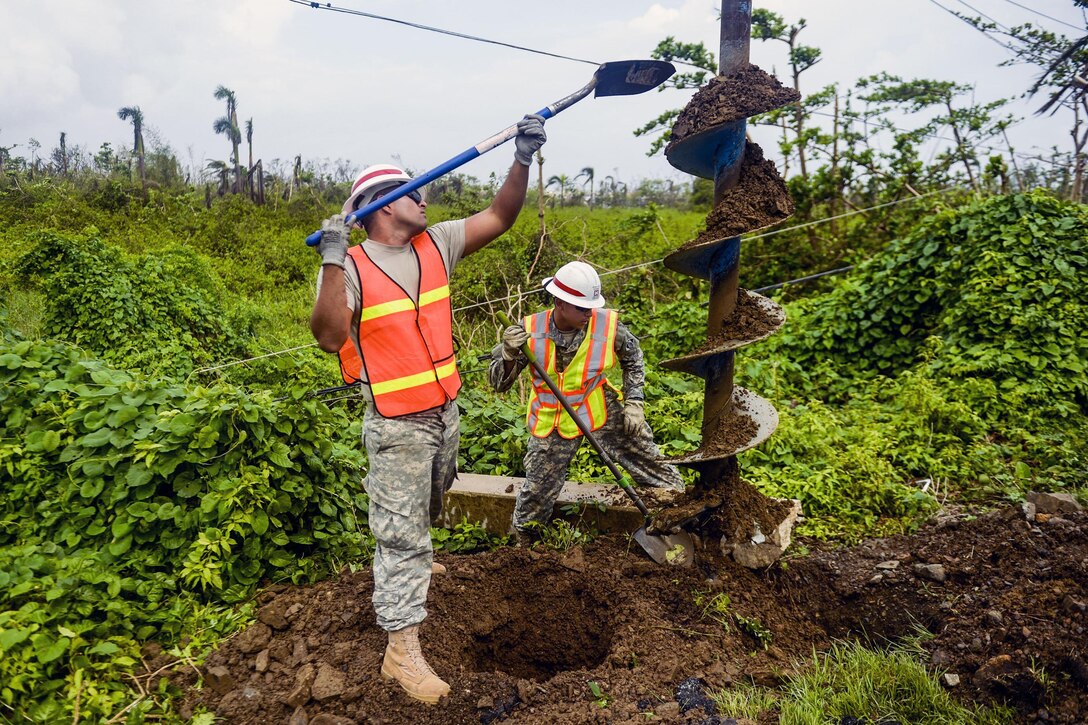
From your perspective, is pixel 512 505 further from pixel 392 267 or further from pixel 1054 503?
pixel 1054 503

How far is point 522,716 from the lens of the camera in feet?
10.4

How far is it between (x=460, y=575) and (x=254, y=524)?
3.88 ft

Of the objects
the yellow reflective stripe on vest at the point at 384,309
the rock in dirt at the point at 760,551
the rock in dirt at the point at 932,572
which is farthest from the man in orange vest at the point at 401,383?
the rock in dirt at the point at 932,572

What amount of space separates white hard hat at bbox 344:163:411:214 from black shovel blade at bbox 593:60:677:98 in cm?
124

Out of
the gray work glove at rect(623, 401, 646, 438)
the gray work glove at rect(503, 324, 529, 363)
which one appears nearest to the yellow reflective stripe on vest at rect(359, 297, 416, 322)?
the gray work glove at rect(503, 324, 529, 363)

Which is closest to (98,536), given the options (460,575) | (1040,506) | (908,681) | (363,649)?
(363,649)

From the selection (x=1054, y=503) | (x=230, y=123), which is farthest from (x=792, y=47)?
(x=230, y=123)

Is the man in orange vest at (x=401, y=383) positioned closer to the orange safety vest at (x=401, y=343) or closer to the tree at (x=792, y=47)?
the orange safety vest at (x=401, y=343)

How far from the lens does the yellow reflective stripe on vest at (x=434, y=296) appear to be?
3423 mm

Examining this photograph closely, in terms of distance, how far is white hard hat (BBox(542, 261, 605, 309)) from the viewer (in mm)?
4316

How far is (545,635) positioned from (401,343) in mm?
1855

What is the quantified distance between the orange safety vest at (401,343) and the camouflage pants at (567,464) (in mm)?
1295

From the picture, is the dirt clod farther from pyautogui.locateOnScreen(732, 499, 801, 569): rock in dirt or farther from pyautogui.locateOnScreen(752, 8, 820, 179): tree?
pyautogui.locateOnScreen(752, 8, 820, 179): tree

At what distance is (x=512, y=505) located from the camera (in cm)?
514
